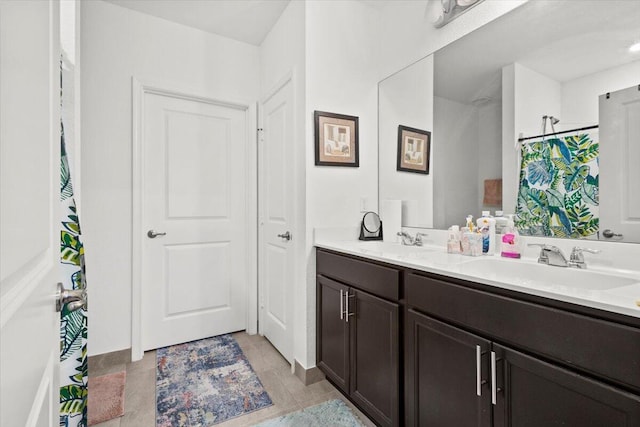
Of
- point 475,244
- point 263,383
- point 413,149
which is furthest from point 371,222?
point 263,383

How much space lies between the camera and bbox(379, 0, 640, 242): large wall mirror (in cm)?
119

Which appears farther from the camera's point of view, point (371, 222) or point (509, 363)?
point (371, 222)

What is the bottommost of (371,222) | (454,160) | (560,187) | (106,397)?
(106,397)

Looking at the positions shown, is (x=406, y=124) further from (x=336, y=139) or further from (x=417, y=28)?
(x=417, y=28)

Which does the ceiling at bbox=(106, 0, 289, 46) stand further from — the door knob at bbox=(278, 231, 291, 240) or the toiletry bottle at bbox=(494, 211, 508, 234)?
the toiletry bottle at bbox=(494, 211, 508, 234)

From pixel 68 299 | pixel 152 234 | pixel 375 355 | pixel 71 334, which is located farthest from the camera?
pixel 152 234

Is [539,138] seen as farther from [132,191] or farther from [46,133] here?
[132,191]

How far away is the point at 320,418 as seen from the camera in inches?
66.2

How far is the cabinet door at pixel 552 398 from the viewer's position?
74 cm

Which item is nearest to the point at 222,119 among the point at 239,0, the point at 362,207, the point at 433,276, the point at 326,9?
the point at 239,0

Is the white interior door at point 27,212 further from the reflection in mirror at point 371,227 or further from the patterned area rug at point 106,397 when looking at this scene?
the reflection in mirror at point 371,227

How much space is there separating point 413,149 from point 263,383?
6.03ft

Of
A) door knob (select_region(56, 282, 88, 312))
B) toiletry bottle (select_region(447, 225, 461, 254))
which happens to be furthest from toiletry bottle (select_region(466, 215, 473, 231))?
door knob (select_region(56, 282, 88, 312))

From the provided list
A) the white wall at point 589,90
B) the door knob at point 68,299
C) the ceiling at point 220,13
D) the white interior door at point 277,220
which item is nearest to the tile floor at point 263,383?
the white interior door at point 277,220
